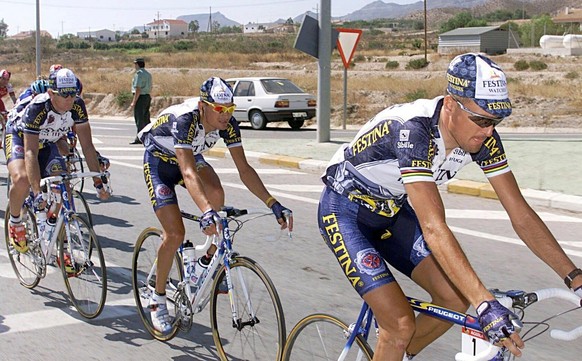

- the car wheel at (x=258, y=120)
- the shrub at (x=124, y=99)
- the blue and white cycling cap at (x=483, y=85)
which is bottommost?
the car wheel at (x=258, y=120)

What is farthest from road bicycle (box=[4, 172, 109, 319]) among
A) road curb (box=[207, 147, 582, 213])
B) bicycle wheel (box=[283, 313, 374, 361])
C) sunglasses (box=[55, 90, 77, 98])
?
road curb (box=[207, 147, 582, 213])

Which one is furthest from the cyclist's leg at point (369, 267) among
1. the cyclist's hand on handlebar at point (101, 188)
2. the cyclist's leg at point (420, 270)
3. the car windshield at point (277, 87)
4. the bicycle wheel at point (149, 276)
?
the car windshield at point (277, 87)

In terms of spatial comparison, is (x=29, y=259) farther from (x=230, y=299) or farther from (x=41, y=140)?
(x=230, y=299)

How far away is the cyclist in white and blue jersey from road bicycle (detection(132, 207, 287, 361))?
1433mm

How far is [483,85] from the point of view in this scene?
310cm

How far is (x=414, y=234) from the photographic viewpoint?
394 cm

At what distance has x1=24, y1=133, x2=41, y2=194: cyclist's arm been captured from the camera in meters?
6.29

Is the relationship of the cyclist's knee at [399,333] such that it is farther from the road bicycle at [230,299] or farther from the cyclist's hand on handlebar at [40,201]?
the cyclist's hand on handlebar at [40,201]

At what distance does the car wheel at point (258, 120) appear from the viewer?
23.5m

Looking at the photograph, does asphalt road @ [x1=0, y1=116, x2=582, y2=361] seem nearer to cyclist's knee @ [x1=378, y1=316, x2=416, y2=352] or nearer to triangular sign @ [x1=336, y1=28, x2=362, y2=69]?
cyclist's knee @ [x1=378, y1=316, x2=416, y2=352]

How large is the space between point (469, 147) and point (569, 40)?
8020 cm

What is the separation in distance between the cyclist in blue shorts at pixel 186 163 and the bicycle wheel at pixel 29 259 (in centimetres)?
176

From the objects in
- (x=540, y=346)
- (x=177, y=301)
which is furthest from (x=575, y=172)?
(x=177, y=301)

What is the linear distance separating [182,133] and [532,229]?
8.07 feet
